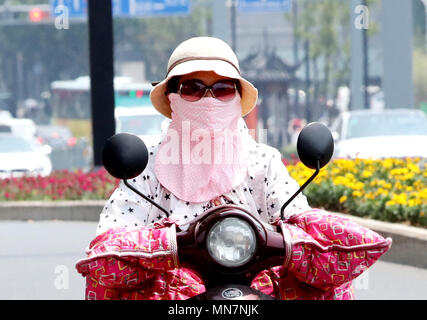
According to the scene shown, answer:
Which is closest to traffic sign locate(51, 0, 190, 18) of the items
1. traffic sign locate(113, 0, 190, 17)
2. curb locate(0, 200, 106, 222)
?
traffic sign locate(113, 0, 190, 17)

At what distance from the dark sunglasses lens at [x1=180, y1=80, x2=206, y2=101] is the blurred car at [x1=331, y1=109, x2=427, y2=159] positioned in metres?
12.9

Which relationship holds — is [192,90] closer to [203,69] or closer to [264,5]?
[203,69]

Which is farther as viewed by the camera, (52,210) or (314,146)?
(52,210)

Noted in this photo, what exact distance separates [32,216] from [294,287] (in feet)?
39.6

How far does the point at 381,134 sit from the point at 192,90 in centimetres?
1539

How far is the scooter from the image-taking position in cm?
299

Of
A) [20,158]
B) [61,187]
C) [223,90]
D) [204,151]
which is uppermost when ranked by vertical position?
[223,90]

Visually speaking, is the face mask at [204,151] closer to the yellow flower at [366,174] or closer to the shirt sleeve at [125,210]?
the shirt sleeve at [125,210]

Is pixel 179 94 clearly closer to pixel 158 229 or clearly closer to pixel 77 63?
pixel 158 229

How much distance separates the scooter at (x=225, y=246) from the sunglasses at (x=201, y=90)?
0.44 m

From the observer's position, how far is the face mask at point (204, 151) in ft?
11.7

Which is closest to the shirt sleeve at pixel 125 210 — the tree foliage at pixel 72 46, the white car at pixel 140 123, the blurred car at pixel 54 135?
the white car at pixel 140 123

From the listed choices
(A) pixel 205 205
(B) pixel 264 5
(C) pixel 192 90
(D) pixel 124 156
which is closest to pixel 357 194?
(A) pixel 205 205

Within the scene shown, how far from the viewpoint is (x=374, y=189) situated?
38.2 ft
